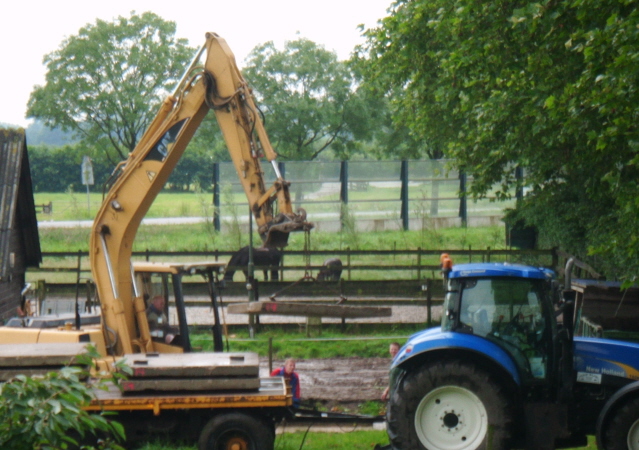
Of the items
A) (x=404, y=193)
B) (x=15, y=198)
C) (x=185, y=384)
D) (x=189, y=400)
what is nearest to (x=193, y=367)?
(x=185, y=384)

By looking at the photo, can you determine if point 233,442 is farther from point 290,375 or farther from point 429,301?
point 429,301

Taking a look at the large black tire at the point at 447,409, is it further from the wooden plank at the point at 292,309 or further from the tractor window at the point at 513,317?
the wooden plank at the point at 292,309

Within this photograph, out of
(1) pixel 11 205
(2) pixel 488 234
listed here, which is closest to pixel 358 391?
(1) pixel 11 205

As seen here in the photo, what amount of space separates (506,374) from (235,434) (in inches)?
122

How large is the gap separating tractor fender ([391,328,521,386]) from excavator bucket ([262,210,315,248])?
2.21m

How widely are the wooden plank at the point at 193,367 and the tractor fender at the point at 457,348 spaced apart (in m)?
1.77

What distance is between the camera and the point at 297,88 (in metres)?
41.4

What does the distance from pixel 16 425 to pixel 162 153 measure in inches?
331

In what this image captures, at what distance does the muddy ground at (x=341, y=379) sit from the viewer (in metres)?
13.2

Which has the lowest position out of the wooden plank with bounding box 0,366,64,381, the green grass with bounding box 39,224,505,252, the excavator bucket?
the wooden plank with bounding box 0,366,64,381

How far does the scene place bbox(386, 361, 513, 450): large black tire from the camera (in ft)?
28.0

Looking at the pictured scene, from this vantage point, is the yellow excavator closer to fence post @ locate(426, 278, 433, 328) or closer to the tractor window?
the tractor window

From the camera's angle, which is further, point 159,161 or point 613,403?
point 159,161

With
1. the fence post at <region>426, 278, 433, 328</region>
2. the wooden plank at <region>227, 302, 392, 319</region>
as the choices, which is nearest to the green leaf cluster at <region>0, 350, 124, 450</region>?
the wooden plank at <region>227, 302, 392, 319</region>
